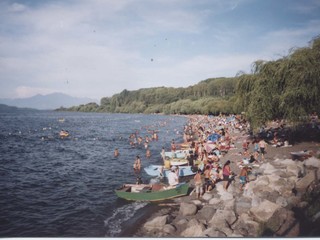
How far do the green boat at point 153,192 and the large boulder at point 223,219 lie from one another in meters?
2.76

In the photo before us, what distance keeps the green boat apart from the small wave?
1.12ft

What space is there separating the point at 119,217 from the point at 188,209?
2.82 meters

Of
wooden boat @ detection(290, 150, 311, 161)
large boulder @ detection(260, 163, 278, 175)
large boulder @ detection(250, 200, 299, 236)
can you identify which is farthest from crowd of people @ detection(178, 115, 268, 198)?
large boulder @ detection(250, 200, 299, 236)

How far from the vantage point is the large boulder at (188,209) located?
29.0 feet

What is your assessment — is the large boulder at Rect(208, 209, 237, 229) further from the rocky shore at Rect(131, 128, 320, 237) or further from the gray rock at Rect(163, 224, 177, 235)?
the gray rock at Rect(163, 224, 177, 235)

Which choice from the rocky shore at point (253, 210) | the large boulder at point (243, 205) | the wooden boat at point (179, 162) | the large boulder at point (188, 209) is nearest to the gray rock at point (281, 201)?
the rocky shore at point (253, 210)

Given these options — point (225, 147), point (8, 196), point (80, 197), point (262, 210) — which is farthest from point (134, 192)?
point (225, 147)

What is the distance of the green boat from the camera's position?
10.5m

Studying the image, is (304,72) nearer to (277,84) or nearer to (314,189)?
(277,84)

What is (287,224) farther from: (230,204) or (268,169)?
(268,169)

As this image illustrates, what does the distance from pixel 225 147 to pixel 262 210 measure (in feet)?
37.7

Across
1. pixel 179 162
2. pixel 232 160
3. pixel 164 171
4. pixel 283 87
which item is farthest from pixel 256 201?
pixel 179 162

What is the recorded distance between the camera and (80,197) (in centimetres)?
1188

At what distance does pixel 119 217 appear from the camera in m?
9.68
